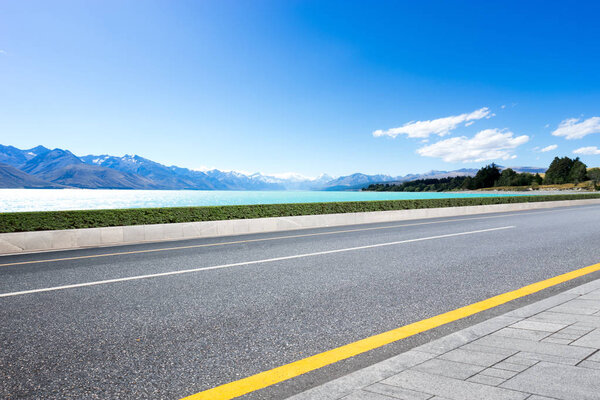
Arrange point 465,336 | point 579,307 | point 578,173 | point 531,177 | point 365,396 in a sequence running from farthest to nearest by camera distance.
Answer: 1. point 531,177
2. point 578,173
3. point 579,307
4. point 465,336
5. point 365,396

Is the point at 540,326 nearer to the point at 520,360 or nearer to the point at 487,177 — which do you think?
the point at 520,360

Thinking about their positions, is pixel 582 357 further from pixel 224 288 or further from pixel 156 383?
pixel 224 288

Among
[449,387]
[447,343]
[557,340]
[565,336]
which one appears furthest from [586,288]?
[449,387]

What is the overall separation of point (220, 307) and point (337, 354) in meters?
1.81

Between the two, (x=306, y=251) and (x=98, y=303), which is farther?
(x=306, y=251)

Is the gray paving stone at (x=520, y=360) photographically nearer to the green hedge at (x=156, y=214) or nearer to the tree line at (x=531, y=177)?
the green hedge at (x=156, y=214)

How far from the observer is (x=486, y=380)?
2.47 metres

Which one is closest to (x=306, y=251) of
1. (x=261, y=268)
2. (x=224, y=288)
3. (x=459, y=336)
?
(x=261, y=268)

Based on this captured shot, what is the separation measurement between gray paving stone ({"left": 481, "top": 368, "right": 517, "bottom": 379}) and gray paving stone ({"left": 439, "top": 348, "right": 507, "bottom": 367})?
0.27ft

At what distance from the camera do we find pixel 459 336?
3.30 metres

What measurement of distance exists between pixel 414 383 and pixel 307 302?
2157mm

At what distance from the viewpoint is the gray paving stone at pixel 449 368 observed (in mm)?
2572

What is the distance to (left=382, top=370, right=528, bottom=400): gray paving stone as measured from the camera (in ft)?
7.41

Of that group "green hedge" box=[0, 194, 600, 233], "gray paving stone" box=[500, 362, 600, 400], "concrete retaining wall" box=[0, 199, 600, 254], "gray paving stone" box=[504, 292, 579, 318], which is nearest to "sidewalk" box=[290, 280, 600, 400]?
"gray paving stone" box=[500, 362, 600, 400]
